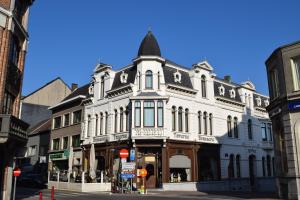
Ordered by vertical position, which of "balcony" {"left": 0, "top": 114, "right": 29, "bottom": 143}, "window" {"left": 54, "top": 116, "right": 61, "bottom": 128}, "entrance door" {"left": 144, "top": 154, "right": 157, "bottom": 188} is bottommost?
"entrance door" {"left": 144, "top": 154, "right": 157, "bottom": 188}

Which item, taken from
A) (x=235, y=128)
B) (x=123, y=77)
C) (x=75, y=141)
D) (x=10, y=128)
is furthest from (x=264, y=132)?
(x=10, y=128)

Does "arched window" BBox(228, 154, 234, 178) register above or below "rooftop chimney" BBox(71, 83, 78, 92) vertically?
below

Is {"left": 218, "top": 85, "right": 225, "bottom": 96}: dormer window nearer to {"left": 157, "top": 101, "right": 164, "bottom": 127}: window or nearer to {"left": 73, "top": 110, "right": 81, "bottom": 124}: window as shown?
{"left": 157, "top": 101, "right": 164, "bottom": 127}: window

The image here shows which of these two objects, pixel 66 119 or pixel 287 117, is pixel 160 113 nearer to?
pixel 287 117

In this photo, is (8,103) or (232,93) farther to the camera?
(232,93)

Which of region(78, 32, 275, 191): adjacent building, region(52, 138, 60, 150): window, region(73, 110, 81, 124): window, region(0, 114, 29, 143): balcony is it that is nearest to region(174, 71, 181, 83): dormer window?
region(78, 32, 275, 191): adjacent building

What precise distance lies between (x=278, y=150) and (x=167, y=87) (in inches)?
545

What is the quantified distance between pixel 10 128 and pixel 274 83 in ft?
50.8

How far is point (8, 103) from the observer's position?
18.2m

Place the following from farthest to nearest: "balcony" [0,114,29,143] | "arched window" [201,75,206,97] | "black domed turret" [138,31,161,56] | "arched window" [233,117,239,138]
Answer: "arched window" [233,117,239,138] → "arched window" [201,75,206,97] → "black domed turret" [138,31,161,56] → "balcony" [0,114,29,143]

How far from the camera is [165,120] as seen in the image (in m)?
30.1

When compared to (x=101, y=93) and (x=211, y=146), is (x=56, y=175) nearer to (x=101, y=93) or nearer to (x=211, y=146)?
(x=101, y=93)

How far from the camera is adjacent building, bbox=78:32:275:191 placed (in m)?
29.8

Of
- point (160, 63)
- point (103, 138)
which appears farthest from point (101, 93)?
point (160, 63)
